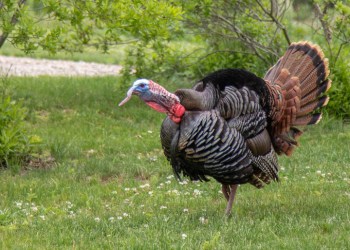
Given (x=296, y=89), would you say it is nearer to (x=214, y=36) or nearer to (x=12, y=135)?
(x=12, y=135)

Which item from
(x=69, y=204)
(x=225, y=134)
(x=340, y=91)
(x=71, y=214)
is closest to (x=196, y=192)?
(x=69, y=204)

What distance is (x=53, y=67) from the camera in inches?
683

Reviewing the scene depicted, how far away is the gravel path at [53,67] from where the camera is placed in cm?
1608

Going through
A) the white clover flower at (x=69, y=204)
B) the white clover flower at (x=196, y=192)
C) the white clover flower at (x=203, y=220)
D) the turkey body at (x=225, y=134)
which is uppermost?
the turkey body at (x=225, y=134)

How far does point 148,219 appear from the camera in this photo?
6.44 meters

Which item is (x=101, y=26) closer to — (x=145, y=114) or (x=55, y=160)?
(x=145, y=114)

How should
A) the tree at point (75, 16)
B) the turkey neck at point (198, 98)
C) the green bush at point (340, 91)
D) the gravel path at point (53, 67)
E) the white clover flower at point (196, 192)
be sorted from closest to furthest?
the turkey neck at point (198, 98)
the white clover flower at point (196, 192)
the tree at point (75, 16)
the green bush at point (340, 91)
the gravel path at point (53, 67)

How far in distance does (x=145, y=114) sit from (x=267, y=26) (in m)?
2.40

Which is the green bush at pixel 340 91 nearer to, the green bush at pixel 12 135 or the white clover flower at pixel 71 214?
the green bush at pixel 12 135

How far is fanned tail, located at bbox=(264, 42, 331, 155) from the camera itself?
6906mm

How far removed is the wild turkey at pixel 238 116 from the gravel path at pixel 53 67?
9.08 meters

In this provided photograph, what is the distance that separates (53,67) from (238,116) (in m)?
11.6

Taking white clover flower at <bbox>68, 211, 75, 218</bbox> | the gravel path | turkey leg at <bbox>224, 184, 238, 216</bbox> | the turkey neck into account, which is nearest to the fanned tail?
turkey leg at <bbox>224, 184, 238, 216</bbox>

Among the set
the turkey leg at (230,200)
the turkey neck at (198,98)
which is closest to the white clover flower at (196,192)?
the turkey leg at (230,200)
